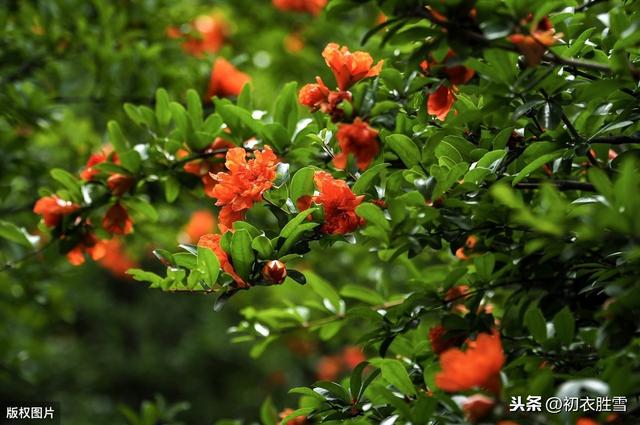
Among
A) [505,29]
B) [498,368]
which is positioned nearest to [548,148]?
[505,29]

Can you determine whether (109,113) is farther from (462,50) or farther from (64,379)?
(64,379)

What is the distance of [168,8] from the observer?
3.10 m

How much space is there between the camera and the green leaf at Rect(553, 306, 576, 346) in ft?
3.89

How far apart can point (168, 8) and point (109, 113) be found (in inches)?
24.7

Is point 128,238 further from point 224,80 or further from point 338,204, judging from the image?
point 338,204

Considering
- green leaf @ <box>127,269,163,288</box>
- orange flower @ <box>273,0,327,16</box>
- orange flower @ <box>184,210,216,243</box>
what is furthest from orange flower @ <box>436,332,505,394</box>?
orange flower @ <box>184,210,216,243</box>

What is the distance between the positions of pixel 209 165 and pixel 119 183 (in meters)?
0.24

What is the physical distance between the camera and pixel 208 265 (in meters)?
1.28

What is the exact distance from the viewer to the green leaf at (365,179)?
1.27 metres

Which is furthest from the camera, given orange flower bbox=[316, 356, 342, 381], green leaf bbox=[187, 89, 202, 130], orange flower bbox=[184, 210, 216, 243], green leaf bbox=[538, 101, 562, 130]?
orange flower bbox=[316, 356, 342, 381]

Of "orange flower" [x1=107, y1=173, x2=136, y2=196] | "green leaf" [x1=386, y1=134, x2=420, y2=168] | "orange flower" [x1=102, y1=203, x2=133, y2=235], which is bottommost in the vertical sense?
"orange flower" [x1=102, y1=203, x2=133, y2=235]

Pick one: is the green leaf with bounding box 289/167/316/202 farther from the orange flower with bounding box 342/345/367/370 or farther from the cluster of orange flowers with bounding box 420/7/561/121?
the orange flower with bounding box 342/345/367/370

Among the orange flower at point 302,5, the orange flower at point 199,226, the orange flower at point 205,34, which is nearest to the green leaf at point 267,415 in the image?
the orange flower at point 205,34

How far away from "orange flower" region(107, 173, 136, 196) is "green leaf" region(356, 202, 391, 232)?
87 cm
